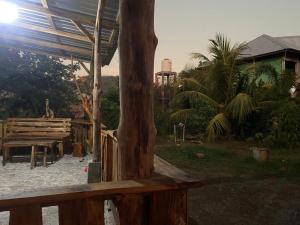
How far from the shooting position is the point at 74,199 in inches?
64.2

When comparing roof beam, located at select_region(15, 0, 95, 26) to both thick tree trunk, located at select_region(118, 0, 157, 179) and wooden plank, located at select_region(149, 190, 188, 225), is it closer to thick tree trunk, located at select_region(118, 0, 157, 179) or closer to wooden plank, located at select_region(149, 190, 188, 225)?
thick tree trunk, located at select_region(118, 0, 157, 179)

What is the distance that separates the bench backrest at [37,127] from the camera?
9.48m

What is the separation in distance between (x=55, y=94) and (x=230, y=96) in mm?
7123

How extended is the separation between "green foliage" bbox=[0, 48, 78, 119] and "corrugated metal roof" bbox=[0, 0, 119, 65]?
3.19 feet

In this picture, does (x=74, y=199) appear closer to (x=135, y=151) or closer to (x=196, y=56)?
(x=135, y=151)

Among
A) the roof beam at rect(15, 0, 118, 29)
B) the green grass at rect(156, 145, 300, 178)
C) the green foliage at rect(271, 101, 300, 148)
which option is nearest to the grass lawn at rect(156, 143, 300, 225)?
the green grass at rect(156, 145, 300, 178)

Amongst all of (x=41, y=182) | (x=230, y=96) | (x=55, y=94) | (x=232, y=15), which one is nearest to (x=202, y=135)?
(x=230, y=96)

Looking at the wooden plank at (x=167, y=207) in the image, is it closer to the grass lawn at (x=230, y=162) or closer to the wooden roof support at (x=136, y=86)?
the wooden roof support at (x=136, y=86)

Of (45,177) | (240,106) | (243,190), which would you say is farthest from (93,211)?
(240,106)

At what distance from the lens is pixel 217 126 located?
12.4 m

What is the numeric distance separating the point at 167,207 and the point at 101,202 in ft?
1.31

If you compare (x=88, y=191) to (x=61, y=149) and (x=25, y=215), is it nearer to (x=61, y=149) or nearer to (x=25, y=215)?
(x=25, y=215)

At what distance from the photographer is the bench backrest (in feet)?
31.1

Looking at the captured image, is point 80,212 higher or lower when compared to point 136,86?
lower
